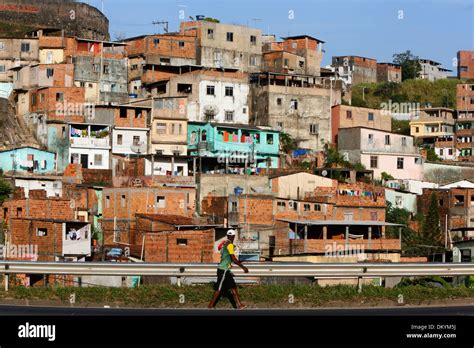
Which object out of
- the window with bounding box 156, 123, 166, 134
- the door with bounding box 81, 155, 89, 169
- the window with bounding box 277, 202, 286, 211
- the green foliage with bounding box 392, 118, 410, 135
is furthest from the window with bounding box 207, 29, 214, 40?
the window with bounding box 277, 202, 286, 211

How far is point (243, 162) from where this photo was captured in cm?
6209

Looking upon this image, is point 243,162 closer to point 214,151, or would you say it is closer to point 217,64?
point 214,151

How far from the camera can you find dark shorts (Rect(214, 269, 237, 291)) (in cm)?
1727

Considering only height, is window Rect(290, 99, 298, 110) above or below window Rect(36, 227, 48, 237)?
above

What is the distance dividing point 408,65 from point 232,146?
52736 mm

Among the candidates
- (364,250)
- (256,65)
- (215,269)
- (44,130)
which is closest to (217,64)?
(256,65)

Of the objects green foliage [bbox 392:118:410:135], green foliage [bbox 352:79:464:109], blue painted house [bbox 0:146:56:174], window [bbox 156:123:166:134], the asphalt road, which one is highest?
green foliage [bbox 352:79:464:109]

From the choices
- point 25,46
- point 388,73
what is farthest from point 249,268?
point 388,73

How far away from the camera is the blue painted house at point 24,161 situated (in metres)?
55.8

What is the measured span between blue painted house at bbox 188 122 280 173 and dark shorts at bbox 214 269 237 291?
42010 mm

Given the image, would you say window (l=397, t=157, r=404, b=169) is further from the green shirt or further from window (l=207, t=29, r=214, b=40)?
the green shirt

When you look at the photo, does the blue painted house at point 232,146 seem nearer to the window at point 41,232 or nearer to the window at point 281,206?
the window at point 281,206

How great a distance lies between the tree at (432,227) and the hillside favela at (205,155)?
92 mm

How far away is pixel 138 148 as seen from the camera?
2336 inches
